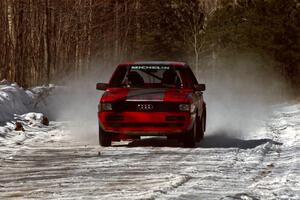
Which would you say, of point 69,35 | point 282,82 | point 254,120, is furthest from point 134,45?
point 254,120

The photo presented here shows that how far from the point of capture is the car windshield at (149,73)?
13.5m

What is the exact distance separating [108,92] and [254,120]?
784 cm

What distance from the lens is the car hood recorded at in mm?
12336


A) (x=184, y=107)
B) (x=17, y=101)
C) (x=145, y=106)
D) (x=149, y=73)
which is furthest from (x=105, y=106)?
(x=17, y=101)

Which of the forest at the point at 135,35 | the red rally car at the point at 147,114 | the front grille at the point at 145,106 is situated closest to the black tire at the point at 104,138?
the red rally car at the point at 147,114

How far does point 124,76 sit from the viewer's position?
1374 cm

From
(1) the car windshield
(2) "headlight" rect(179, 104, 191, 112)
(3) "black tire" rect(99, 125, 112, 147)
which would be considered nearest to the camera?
(2) "headlight" rect(179, 104, 191, 112)

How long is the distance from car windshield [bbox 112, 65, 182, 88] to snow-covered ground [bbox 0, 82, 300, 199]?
1065mm

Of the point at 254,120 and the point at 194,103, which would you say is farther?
the point at 254,120

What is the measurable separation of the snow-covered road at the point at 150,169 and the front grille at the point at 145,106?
64 centimetres

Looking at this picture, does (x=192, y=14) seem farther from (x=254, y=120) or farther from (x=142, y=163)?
(x=142, y=163)

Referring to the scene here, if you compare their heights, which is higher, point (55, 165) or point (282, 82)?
point (55, 165)

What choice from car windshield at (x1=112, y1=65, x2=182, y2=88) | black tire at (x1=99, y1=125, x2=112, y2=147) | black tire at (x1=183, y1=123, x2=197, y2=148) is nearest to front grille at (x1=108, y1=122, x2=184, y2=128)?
black tire at (x1=183, y1=123, x2=197, y2=148)

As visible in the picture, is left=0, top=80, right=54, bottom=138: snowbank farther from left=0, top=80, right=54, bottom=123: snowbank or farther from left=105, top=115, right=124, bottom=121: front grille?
left=105, top=115, right=124, bottom=121: front grille
